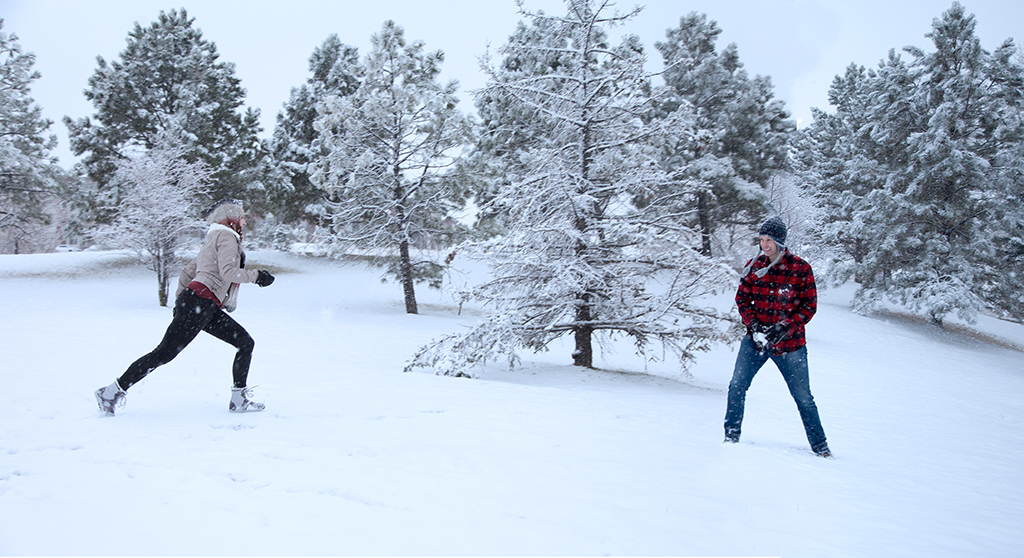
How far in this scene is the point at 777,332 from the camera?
4.66 metres

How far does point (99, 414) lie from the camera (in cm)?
460

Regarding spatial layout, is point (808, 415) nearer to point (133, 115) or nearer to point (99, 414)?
point (99, 414)

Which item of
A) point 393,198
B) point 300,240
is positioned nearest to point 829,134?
point 393,198

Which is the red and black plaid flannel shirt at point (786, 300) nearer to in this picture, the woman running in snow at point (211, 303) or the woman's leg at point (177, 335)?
the woman running in snow at point (211, 303)

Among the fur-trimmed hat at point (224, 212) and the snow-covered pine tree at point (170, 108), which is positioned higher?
the snow-covered pine tree at point (170, 108)

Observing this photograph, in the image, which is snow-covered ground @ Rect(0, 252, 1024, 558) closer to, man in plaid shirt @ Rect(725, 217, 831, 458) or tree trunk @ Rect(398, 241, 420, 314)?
man in plaid shirt @ Rect(725, 217, 831, 458)

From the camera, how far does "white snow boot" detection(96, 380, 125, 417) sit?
4.56m

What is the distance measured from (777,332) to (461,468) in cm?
286

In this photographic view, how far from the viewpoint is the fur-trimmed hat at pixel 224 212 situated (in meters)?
4.84

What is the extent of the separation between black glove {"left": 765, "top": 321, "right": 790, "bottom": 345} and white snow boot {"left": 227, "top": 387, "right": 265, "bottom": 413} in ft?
15.1

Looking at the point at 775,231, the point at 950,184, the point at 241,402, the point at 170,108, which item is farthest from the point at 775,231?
the point at 170,108

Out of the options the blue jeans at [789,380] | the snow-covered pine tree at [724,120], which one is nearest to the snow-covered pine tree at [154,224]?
the blue jeans at [789,380]

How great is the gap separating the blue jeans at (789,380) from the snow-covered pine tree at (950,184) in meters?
19.2

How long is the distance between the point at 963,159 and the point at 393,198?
20156mm
